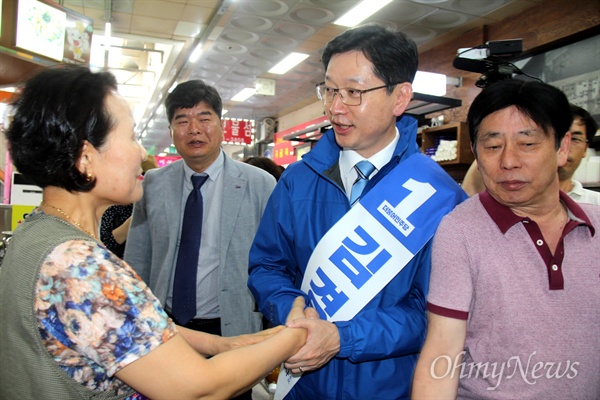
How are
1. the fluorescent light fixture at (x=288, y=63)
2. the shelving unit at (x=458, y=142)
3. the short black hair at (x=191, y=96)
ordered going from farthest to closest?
the fluorescent light fixture at (x=288, y=63) → the shelving unit at (x=458, y=142) → the short black hair at (x=191, y=96)

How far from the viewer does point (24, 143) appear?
114 centimetres

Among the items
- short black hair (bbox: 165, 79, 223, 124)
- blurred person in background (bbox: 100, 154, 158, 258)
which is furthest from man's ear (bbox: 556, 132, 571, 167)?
blurred person in background (bbox: 100, 154, 158, 258)

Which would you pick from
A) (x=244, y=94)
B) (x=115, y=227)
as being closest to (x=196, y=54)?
(x=244, y=94)

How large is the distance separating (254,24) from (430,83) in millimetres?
2537

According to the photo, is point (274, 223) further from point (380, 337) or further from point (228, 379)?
Result: point (228, 379)

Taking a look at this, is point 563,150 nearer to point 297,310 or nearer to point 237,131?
point 297,310

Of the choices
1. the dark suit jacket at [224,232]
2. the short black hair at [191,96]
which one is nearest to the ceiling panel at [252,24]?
the short black hair at [191,96]

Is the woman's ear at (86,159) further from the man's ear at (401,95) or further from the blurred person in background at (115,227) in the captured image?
the blurred person in background at (115,227)

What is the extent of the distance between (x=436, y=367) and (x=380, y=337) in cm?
18

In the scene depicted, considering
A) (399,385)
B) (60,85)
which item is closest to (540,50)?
(399,385)

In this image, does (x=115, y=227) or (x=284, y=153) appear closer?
(x=115, y=227)

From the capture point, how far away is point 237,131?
12.4 meters
